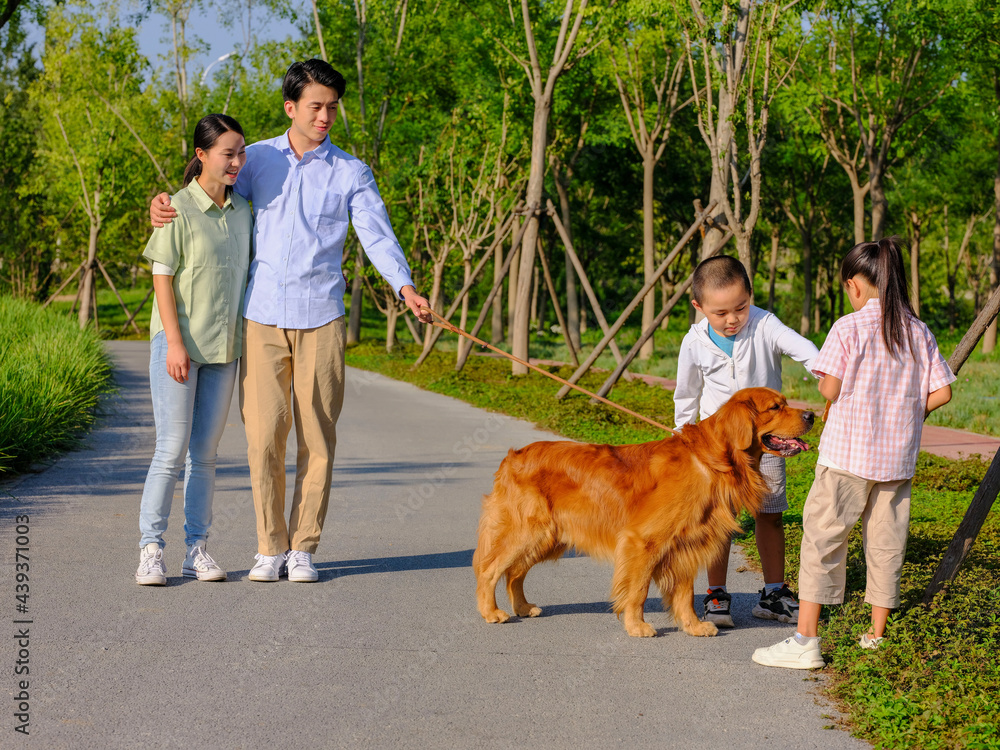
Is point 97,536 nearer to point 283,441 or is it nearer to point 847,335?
point 283,441

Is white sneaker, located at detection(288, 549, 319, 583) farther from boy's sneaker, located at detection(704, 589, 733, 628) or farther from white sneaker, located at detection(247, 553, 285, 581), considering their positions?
boy's sneaker, located at detection(704, 589, 733, 628)

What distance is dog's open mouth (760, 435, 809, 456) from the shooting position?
412 centimetres

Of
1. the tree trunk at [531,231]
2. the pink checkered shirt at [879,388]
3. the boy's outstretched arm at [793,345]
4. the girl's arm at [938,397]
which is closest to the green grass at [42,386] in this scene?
the boy's outstretched arm at [793,345]

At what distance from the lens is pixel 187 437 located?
5000 millimetres

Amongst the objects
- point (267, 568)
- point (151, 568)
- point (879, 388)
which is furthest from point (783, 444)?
point (151, 568)

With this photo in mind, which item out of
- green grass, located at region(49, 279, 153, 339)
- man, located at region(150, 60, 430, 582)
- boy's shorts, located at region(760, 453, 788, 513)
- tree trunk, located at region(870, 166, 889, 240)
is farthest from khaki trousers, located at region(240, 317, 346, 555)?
tree trunk, located at region(870, 166, 889, 240)

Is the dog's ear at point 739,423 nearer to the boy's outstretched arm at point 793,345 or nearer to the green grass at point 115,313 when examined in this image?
the boy's outstretched arm at point 793,345

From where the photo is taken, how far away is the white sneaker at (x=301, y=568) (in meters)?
5.08

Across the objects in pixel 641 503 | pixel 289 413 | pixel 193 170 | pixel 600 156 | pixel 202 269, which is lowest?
pixel 641 503

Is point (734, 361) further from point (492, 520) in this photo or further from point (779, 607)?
point (492, 520)

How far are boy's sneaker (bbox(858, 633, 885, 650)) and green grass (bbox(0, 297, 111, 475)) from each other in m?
6.12

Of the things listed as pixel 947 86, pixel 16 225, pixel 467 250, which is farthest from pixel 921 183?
pixel 16 225

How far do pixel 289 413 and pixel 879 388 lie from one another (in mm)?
2910

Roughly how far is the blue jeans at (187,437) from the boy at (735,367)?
238cm
